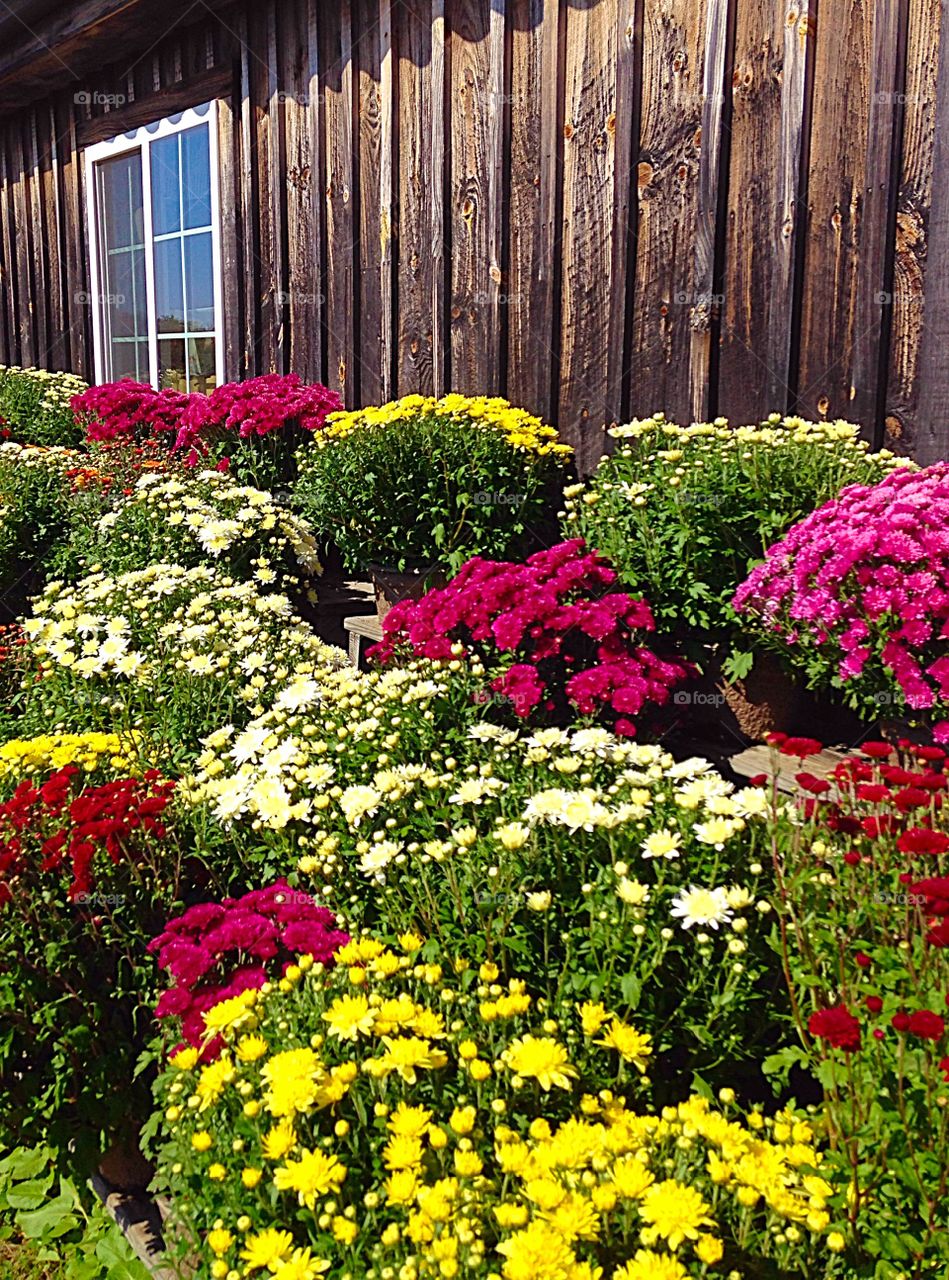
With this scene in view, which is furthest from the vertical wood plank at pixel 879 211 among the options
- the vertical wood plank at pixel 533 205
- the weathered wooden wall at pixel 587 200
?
the vertical wood plank at pixel 533 205

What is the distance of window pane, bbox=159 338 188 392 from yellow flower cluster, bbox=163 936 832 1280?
6944mm

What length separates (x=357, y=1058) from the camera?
1787 mm

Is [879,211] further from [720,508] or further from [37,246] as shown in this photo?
[37,246]

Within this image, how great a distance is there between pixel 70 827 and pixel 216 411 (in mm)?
3562

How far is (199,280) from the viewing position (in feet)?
25.7

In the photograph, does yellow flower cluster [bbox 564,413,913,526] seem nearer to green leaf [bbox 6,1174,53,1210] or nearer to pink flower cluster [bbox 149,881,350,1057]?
pink flower cluster [bbox 149,881,350,1057]

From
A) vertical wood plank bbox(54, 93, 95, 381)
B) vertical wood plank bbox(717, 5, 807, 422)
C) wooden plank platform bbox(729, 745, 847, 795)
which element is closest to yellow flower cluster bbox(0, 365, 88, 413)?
vertical wood plank bbox(54, 93, 95, 381)

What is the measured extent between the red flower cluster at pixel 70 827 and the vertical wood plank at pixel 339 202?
12.9 ft

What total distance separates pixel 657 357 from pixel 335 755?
233cm

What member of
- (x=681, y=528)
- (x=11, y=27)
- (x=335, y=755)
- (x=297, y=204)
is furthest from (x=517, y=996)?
(x=11, y=27)

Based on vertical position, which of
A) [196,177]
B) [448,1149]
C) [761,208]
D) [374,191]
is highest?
[196,177]

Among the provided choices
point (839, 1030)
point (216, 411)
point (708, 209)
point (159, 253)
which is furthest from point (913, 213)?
→ point (159, 253)

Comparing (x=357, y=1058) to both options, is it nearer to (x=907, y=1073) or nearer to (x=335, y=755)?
(x=907, y=1073)

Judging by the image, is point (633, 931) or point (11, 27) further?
point (11, 27)
